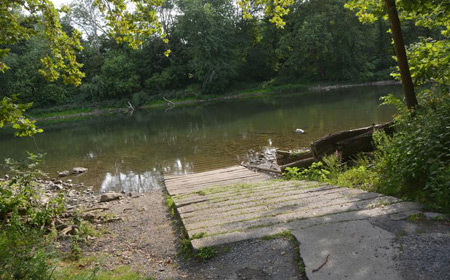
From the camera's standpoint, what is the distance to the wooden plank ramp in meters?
3.83

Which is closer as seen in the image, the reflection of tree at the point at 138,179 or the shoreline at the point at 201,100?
the reflection of tree at the point at 138,179

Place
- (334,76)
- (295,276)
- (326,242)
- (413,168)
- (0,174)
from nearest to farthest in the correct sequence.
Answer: (295,276)
(326,242)
(413,168)
(0,174)
(334,76)

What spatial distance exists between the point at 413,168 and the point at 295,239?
6.92ft

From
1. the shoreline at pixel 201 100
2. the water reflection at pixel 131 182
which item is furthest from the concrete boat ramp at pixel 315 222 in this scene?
the shoreline at pixel 201 100

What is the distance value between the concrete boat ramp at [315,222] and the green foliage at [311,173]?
2.82ft

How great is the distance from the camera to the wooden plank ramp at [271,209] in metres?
3.83

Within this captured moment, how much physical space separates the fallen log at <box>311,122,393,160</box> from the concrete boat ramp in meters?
1.56

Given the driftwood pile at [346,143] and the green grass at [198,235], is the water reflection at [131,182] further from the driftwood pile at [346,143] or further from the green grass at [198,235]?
the green grass at [198,235]

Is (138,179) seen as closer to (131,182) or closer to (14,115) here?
(131,182)

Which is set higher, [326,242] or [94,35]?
[94,35]

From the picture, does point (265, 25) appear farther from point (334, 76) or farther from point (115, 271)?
point (115, 271)

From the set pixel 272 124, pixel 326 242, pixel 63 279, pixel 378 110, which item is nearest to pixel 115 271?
pixel 63 279

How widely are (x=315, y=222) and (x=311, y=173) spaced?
3.88 metres

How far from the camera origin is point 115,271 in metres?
3.88
